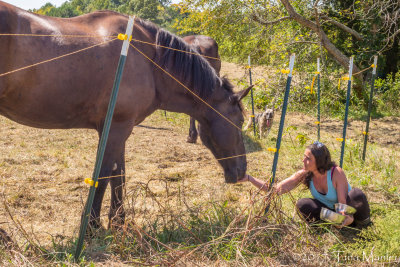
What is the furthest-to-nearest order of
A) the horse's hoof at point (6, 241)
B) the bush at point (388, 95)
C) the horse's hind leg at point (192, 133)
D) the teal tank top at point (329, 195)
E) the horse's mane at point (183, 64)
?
the bush at point (388, 95) < the horse's hind leg at point (192, 133) < the horse's mane at point (183, 64) < the teal tank top at point (329, 195) < the horse's hoof at point (6, 241)

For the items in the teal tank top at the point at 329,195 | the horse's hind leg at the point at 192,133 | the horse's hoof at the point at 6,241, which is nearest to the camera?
the horse's hoof at the point at 6,241

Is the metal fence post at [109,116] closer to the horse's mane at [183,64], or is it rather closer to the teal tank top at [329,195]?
the horse's mane at [183,64]

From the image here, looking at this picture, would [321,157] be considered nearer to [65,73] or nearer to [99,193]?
[99,193]

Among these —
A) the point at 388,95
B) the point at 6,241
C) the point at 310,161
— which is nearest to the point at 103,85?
the point at 6,241

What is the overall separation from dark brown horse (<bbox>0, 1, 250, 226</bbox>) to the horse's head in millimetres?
11

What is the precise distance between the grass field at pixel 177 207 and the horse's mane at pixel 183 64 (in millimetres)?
1059


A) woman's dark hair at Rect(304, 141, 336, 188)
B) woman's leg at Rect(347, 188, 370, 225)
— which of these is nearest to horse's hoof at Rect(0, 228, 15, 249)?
woman's dark hair at Rect(304, 141, 336, 188)

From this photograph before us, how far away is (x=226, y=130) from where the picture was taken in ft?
12.5

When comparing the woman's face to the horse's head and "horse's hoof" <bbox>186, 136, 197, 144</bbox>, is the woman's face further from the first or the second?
"horse's hoof" <bbox>186, 136, 197, 144</bbox>

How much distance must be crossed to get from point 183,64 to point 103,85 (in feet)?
2.82

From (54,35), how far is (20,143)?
3.78 m

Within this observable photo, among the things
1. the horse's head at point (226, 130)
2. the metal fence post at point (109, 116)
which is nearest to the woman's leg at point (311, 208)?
the horse's head at point (226, 130)

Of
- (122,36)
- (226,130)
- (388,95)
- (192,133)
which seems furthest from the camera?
(388,95)

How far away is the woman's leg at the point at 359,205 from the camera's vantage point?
131 inches
